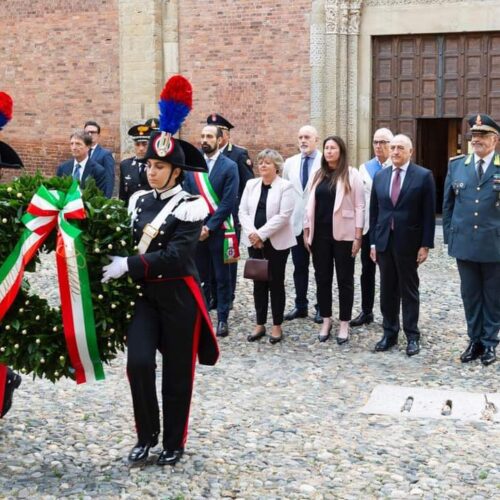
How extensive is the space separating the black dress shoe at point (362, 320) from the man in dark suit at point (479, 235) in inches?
58.3

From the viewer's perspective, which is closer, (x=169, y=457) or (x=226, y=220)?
(x=169, y=457)

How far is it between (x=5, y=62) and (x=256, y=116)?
5.89 metres

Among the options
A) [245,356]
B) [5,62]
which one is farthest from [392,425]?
[5,62]

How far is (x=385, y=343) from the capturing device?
26.2ft

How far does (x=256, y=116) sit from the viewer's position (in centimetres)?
1709

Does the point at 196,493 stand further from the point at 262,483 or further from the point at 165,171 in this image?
the point at 165,171

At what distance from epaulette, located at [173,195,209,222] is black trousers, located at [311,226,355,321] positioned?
3.32 metres

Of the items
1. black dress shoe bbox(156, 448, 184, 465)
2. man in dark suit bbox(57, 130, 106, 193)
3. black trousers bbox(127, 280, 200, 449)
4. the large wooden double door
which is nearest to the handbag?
man in dark suit bbox(57, 130, 106, 193)

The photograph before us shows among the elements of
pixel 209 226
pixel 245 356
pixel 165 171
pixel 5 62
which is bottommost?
pixel 245 356

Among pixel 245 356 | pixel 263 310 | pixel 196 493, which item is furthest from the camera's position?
pixel 263 310

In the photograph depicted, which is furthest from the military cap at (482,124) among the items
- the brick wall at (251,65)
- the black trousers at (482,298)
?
→ the brick wall at (251,65)

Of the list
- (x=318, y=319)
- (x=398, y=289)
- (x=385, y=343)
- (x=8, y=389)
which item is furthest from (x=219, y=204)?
(x=8, y=389)

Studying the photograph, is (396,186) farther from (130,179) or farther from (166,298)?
(166,298)

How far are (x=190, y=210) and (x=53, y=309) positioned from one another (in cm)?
92
